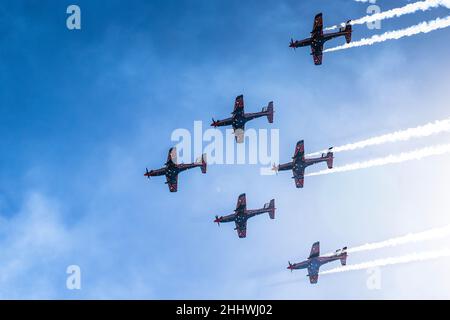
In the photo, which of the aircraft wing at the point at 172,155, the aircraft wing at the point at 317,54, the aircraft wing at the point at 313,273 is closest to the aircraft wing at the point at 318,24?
the aircraft wing at the point at 317,54

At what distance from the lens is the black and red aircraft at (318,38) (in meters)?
111

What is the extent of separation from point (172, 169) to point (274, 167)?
19.3 m

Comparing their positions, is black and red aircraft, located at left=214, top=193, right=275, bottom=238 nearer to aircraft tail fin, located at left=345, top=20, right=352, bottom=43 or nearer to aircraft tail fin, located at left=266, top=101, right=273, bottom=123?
aircraft tail fin, located at left=266, top=101, right=273, bottom=123

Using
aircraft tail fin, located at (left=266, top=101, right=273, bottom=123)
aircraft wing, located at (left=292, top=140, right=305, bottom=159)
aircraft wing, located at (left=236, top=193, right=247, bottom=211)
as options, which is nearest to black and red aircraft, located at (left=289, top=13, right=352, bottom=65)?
aircraft tail fin, located at (left=266, top=101, right=273, bottom=123)

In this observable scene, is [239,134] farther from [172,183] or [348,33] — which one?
[348,33]

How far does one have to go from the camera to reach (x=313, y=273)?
11619 cm

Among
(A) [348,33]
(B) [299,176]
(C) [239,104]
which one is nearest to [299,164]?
(B) [299,176]

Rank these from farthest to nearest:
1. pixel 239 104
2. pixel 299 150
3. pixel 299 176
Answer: pixel 299 176, pixel 299 150, pixel 239 104

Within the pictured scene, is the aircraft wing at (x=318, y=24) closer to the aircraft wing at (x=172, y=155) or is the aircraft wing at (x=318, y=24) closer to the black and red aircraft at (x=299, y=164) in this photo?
the black and red aircraft at (x=299, y=164)

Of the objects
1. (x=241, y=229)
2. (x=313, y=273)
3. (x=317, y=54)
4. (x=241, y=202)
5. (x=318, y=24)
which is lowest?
(x=313, y=273)

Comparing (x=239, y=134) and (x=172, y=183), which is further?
(x=172, y=183)

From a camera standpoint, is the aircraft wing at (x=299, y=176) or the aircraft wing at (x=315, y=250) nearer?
the aircraft wing at (x=315, y=250)

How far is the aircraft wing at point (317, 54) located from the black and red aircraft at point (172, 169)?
27.1 meters
